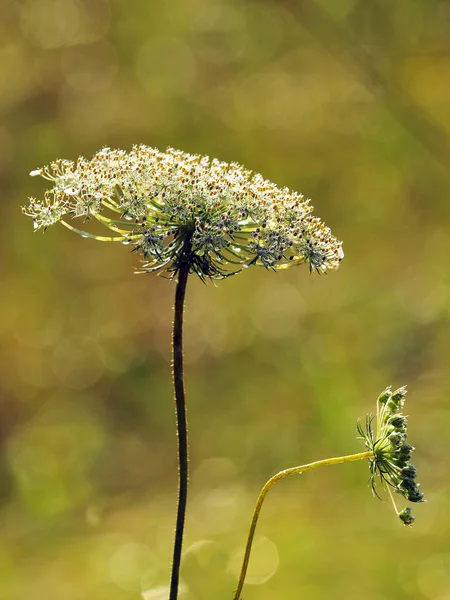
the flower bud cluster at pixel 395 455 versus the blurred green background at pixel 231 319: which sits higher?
the blurred green background at pixel 231 319

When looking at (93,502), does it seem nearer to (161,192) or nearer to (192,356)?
(192,356)

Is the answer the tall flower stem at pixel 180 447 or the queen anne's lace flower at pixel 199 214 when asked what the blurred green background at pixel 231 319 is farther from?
the queen anne's lace flower at pixel 199 214

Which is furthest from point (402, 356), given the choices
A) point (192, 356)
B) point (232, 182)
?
point (232, 182)

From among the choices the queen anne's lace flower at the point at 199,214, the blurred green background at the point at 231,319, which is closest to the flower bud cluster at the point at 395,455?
the queen anne's lace flower at the point at 199,214

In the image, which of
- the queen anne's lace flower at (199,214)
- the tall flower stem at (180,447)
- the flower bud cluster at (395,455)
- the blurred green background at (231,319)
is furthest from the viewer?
the blurred green background at (231,319)

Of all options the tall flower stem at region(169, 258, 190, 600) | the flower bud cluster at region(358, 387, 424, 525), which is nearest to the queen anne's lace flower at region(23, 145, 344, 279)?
the tall flower stem at region(169, 258, 190, 600)

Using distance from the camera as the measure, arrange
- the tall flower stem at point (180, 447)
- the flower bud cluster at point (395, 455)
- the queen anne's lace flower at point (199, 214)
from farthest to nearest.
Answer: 1. the queen anne's lace flower at point (199, 214)
2. the flower bud cluster at point (395, 455)
3. the tall flower stem at point (180, 447)

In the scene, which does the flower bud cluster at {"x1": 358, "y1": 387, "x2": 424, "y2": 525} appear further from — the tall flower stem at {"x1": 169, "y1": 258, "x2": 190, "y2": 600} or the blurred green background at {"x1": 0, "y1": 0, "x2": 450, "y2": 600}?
the blurred green background at {"x1": 0, "y1": 0, "x2": 450, "y2": 600}

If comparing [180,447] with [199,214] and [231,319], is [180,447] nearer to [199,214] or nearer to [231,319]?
[199,214]
